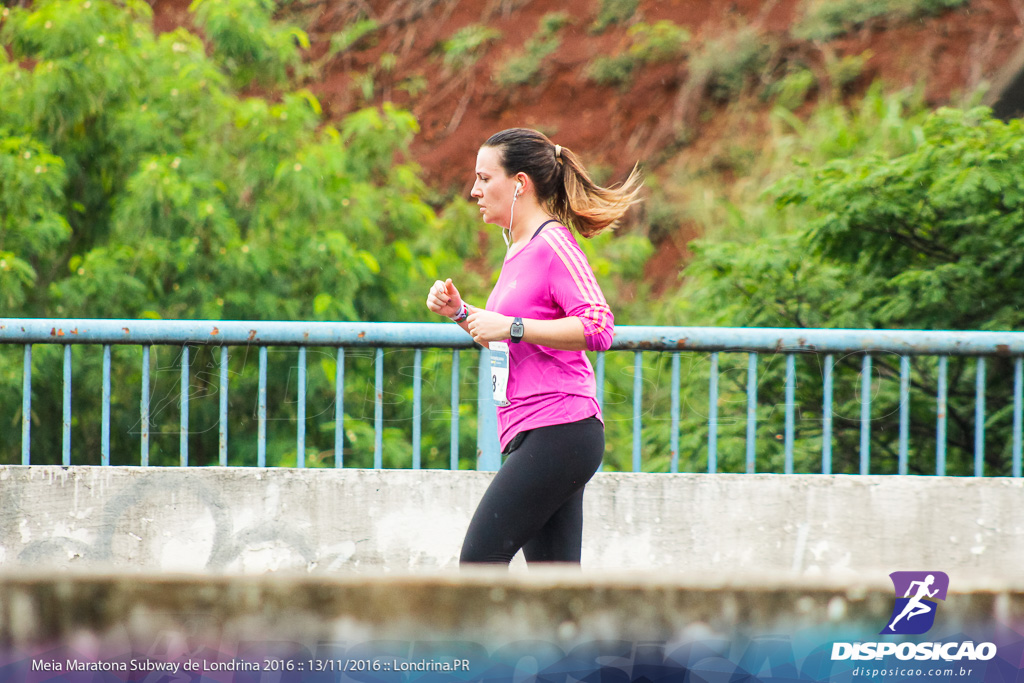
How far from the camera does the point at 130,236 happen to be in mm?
7652

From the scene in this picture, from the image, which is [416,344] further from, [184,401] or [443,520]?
[184,401]

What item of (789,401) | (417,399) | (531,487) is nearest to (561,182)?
(531,487)

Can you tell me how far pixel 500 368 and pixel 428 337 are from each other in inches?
43.0

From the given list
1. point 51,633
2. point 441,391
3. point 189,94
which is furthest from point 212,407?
point 51,633

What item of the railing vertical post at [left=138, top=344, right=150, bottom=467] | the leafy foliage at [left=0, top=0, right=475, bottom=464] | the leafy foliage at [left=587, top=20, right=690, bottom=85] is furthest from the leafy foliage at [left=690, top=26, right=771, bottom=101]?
the railing vertical post at [left=138, top=344, right=150, bottom=467]

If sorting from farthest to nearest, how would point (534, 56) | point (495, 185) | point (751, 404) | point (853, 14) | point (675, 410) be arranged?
1. point (534, 56)
2. point (853, 14)
3. point (675, 410)
4. point (751, 404)
5. point (495, 185)

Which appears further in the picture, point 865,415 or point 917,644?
point 865,415

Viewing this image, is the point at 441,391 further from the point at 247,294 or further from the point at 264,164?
the point at 264,164

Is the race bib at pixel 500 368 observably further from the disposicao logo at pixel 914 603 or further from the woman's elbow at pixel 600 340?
the disposicao logo at pixel 914 603

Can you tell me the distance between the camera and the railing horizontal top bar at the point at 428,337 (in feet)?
12.2

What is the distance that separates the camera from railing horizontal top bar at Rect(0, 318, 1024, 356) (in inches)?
146

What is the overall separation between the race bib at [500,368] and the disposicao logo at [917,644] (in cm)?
156

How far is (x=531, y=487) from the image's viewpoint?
2.60m

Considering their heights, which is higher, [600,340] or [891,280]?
[891,280]
